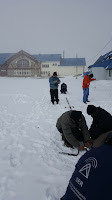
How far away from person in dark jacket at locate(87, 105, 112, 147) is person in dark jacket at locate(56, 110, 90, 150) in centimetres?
21

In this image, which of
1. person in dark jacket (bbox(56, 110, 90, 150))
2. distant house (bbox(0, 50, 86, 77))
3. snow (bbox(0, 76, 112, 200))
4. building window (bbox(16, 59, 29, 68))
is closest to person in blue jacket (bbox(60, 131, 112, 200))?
snow (bbox(0, 76, 112, 200))

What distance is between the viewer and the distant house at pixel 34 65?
143ft

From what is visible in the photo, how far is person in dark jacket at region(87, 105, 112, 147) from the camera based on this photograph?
3.20 m

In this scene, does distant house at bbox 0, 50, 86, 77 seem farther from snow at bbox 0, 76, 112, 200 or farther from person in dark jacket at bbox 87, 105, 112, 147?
person in dark jacket at bbox 87, 105, 112, 147

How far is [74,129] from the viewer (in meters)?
3.40

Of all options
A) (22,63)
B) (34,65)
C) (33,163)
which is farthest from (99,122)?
(22,63)

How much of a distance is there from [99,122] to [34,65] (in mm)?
43417

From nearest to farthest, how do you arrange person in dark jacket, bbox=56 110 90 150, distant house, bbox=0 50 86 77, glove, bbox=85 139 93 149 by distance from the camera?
person in dark jacket, bbox=56 110 90 150
glove, bbox=85 139 93 149
distant house, bbox=0 50 86 77

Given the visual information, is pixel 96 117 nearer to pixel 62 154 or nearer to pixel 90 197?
pixel 62 154

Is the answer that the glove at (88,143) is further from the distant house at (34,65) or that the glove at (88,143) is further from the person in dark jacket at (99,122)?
the distant house at (34,65)

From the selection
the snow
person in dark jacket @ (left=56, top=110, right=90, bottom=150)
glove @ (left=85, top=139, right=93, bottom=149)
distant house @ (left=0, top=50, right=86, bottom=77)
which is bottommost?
the snow

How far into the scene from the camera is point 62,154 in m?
3.30

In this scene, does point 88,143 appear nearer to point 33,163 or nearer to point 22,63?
point 33,163

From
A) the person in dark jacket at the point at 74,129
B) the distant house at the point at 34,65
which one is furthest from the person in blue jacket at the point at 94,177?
the distant house at the point at 34,65
